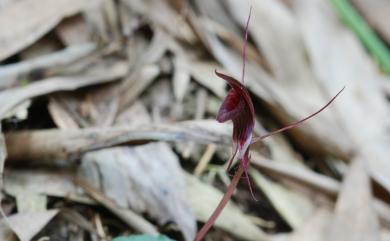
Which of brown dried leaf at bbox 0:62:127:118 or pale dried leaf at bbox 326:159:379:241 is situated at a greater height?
brown dried leaf at bbox 0:62:127:118

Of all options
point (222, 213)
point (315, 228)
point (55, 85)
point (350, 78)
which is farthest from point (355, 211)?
point (55, 85)

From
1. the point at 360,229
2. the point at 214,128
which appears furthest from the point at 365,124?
the point at 214,128

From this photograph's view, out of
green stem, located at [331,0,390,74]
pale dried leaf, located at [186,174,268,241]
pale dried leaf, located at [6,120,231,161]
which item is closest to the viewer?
pale dried leaf, located at [6,120,231,161]

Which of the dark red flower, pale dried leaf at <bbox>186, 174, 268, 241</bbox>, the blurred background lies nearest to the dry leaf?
the blurred background

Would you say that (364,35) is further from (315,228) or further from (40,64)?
(40,64)

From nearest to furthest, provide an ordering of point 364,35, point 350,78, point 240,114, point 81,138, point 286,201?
point 240,114
point 81,138
point 286,201
point 350,78
point 364,35

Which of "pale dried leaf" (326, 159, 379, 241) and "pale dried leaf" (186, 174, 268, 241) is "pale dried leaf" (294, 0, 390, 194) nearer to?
"pale dried leaf" (326, 159, 379, 241)

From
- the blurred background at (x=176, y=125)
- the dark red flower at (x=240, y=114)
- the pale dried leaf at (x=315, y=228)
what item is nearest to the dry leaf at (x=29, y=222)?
the blurred background at (x=176, y=125)

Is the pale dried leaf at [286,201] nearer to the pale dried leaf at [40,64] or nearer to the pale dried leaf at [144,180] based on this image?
the pale dried leaf at [144,180]
